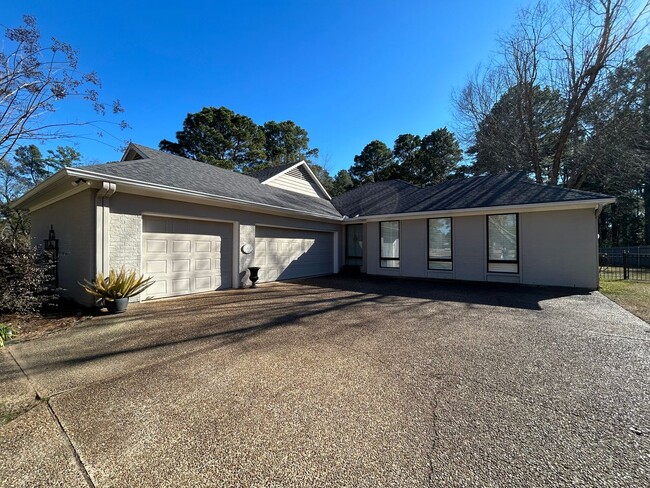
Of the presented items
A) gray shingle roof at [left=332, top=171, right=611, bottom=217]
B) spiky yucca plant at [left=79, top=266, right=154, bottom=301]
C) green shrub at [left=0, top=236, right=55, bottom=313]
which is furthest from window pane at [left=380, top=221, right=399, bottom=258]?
green shrub at [left=0, top=236, right=55, bottom=313]

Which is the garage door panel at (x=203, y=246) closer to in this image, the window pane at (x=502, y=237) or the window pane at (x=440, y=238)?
the window pane at (x=440, y=238)

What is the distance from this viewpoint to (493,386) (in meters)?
2.89

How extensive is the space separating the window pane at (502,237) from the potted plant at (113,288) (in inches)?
431

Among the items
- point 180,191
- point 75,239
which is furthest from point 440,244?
point 75,239

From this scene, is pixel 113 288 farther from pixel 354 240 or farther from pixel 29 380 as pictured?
pixel 354 240

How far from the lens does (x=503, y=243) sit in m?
9.93

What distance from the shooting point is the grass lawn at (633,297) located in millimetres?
6121

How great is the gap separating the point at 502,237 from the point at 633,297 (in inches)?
140

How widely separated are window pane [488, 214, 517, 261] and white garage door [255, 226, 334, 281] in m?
6.62

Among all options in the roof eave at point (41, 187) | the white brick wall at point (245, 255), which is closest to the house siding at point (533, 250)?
the white brick wall at point (245, 255)

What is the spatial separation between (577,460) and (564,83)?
20.9 meters

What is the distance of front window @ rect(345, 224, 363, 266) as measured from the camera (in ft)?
45.5

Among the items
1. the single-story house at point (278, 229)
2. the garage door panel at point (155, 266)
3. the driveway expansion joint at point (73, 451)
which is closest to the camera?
the driveway expansion joint at point (73, 451)

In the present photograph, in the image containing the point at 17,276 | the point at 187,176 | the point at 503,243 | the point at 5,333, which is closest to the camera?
the point at 5,333
